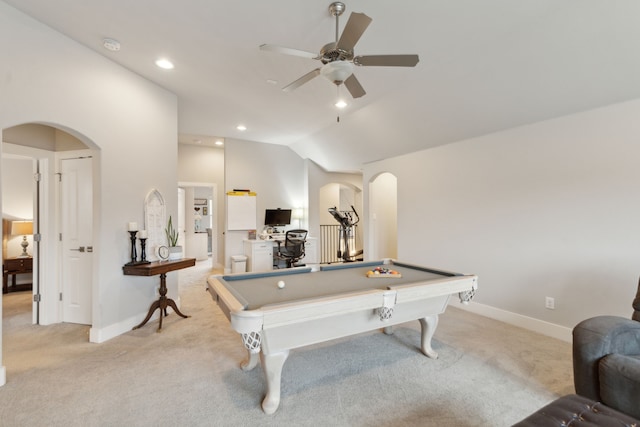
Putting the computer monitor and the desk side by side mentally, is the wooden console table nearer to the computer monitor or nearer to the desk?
the desk

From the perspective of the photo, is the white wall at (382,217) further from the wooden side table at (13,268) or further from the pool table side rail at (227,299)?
the wooden side table at (13,268)

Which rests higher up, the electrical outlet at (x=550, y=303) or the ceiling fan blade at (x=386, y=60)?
the ceiling fan blade at (x=386, y=60)

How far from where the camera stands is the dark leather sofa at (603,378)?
1274 mm

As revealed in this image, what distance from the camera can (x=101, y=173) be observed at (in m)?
3.04

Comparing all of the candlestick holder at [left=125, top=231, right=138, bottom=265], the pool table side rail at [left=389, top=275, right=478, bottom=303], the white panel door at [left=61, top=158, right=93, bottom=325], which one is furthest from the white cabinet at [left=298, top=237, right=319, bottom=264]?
the pool table side rail at [left=389, top=275, right=478, bottom=303]

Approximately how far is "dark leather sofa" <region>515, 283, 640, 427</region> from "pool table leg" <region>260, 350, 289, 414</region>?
137 cm

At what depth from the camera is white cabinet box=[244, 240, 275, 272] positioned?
597 cm

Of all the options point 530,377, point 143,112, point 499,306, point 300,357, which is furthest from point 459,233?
point 143,112

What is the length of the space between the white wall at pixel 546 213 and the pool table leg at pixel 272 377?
3.01 m

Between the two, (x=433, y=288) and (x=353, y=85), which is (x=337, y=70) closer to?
(x=353, y=85)

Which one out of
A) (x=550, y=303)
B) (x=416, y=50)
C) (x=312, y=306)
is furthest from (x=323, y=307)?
(x=550, y=303)

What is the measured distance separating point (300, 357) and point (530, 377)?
6.33ft

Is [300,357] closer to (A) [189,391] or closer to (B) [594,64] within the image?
(A) [189,391]

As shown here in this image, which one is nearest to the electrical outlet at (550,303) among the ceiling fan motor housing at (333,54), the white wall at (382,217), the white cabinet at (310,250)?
the white wall at (382,217)
